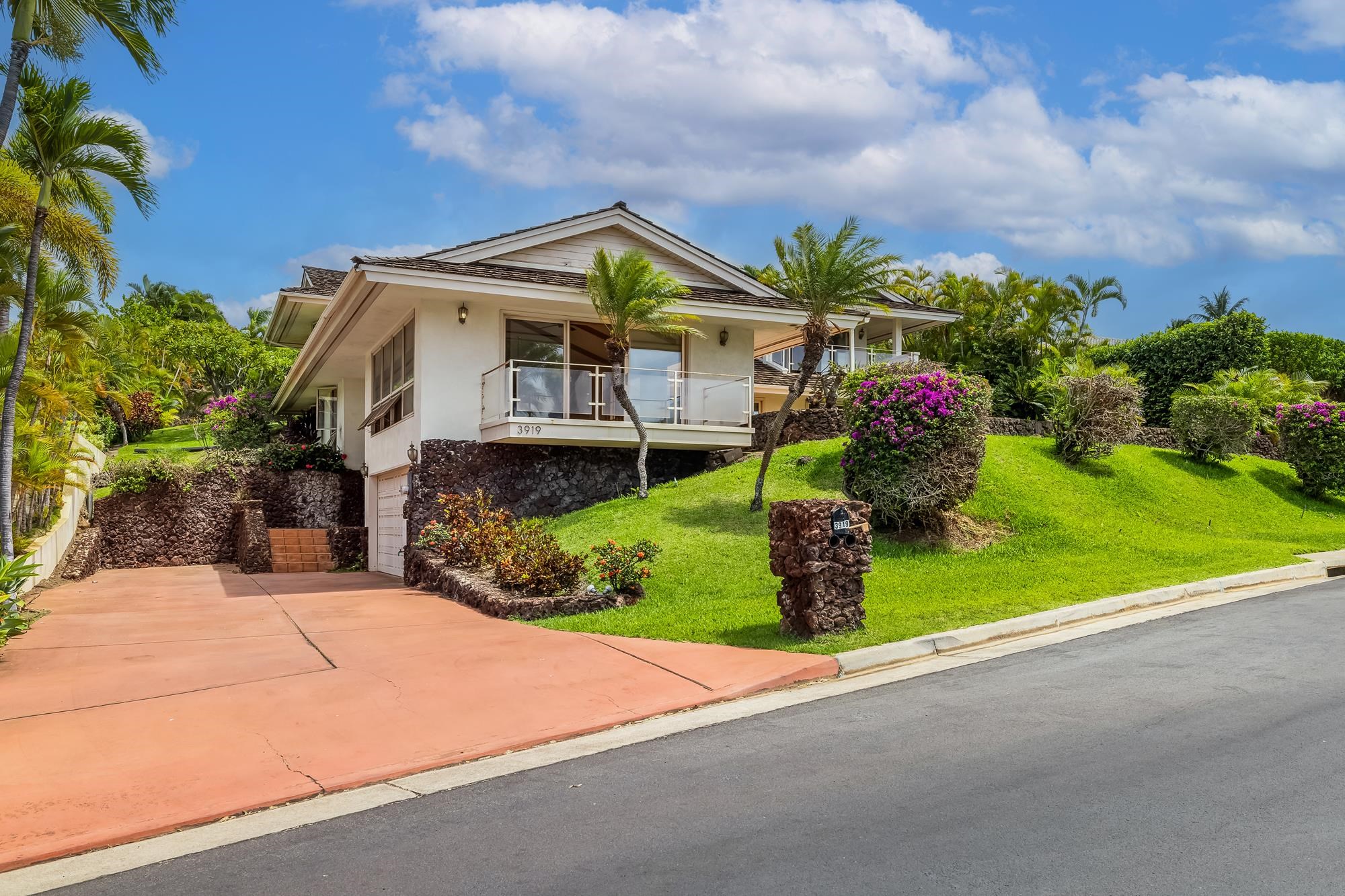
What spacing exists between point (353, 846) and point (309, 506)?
777 inches

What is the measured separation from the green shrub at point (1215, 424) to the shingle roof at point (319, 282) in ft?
63.7

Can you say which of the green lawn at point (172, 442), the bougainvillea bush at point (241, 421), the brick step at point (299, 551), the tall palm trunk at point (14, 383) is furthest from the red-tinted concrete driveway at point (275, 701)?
the green lawn at point (172, 442)

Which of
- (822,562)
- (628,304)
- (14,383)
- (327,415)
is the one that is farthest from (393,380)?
(822,562)

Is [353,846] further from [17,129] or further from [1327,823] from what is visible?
[17,129]

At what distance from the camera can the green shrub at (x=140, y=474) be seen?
20891mm

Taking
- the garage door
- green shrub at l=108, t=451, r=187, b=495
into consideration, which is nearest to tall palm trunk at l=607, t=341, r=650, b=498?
the garage door

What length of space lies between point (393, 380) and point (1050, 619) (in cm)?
1439

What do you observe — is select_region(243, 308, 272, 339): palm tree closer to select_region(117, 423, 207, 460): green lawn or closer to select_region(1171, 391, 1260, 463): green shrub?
select_region(117, 423, 207, 460): green lawn

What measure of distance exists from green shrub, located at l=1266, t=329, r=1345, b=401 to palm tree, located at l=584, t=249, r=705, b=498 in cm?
2565

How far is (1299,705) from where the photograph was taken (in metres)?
6.64

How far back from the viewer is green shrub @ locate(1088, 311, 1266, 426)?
2884 cm

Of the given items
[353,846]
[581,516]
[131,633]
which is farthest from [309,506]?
[353,846]

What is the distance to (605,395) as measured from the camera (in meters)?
18.5

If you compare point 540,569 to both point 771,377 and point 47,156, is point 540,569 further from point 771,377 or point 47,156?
point 771,377
